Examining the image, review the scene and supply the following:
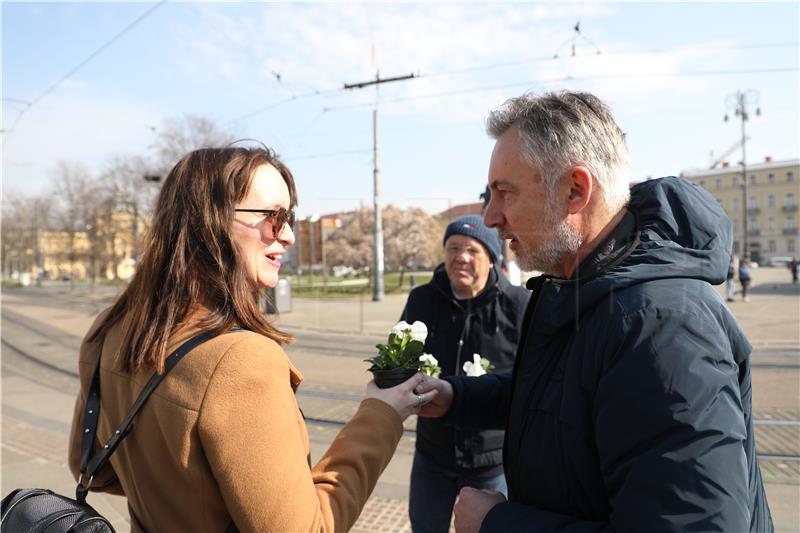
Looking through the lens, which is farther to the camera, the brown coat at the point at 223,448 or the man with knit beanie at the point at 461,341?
the man with knit beanie at the point at 461,341

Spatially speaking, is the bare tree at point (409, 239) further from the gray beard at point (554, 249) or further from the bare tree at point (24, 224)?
the gray beard at point (554, 249)

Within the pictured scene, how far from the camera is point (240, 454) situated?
1.21m

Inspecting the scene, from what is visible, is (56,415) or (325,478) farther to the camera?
(56,415)

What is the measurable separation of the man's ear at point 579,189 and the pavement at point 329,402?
9.84 ft

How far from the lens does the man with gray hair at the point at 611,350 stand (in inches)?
41.9

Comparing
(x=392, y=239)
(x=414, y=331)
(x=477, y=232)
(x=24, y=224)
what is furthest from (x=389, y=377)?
(x=24, y=224)

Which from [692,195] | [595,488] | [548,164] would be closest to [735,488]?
[595,488]

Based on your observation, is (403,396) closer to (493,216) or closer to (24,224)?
(493,216)

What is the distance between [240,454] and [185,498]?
202mm

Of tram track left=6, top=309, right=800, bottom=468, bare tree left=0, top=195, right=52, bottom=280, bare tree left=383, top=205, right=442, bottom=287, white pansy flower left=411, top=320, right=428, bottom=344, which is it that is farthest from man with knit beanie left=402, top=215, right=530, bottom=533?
bare tree left=0, top=195, right=52, bottom=280

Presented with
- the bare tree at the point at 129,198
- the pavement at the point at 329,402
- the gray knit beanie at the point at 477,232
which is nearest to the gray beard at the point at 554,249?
the gray knit beanie at the point at 477,232

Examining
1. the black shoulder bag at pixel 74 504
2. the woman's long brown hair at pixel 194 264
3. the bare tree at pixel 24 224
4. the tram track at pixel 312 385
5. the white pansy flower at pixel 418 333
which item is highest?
the bare tree at pixel 24 224

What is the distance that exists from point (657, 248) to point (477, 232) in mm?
2054

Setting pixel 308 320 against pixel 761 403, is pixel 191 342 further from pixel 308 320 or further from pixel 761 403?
pixel 308 320
